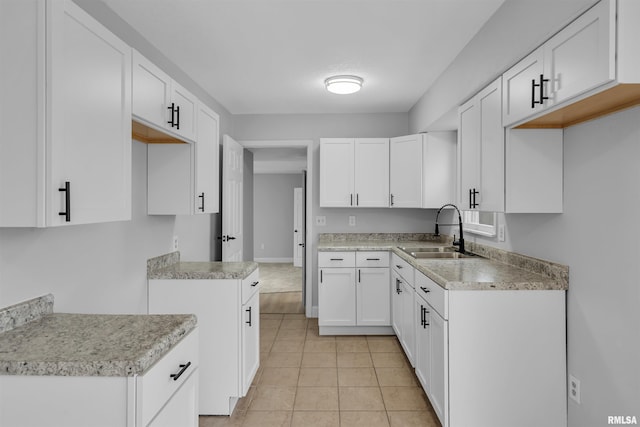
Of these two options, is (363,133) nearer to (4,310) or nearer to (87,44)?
(87,44)

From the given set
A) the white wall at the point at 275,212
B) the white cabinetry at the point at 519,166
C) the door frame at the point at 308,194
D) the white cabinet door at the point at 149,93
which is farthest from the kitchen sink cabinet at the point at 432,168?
the white wall at the point at 275,212

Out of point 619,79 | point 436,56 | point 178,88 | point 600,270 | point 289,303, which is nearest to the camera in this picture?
point 619,79

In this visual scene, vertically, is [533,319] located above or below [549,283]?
below

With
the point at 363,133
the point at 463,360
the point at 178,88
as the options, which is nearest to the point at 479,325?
the point at 463,360

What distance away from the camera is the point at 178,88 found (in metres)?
2.22

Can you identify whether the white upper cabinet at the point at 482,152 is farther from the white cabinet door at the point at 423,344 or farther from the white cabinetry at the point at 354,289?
the white cabinetry at the point at 354,289

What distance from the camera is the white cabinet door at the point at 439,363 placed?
2041 mm

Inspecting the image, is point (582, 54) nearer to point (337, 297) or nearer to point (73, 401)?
point (73, 401)

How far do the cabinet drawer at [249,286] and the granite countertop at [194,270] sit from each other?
4cm

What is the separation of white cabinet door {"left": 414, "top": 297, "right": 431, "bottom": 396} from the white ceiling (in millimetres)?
1779

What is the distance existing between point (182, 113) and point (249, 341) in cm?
157

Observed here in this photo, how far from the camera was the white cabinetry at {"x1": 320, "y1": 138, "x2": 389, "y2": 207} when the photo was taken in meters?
4.21

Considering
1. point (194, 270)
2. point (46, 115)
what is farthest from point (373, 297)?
point (46, 115)

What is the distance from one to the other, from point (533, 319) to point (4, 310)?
92.7 inches
